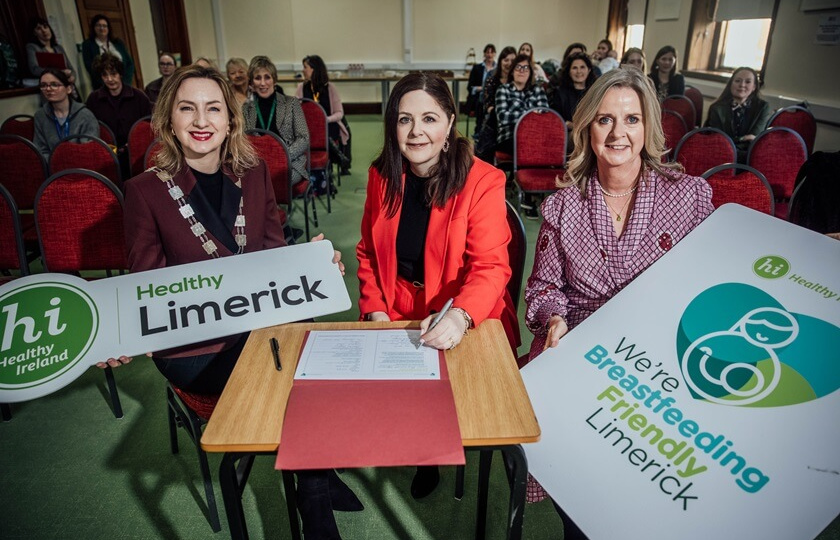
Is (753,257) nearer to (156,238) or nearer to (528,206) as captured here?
(156,238)

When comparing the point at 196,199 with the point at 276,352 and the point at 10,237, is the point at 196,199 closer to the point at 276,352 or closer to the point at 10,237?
the point at 276,352

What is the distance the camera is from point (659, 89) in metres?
6.23

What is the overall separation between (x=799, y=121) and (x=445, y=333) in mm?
4417

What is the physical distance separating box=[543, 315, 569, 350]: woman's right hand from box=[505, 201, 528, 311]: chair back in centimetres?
29

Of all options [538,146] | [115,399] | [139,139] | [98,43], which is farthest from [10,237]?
[98,43]

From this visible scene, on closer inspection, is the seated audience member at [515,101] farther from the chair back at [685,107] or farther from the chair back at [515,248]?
the chair back at [515,248]

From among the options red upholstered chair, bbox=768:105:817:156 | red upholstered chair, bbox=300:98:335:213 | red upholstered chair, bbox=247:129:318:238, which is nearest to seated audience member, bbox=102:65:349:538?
red upholstered chair, bbox=247:129:318:238

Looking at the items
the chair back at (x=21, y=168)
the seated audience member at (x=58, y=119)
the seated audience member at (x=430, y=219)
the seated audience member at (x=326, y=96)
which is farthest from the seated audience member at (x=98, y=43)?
the seated audience member at (x=430, y=219)

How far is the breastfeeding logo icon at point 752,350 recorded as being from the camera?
99 cm

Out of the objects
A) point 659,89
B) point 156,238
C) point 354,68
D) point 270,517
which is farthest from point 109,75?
Result: point 354,68

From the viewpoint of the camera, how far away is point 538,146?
13.3 ft

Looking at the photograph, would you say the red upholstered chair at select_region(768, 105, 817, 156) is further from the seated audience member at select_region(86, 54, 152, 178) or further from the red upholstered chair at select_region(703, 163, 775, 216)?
the seated audience member at select_region(86, 54, 152, 178)

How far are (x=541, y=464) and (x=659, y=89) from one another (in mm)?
6390

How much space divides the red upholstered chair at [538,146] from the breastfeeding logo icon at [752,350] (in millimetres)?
2838
